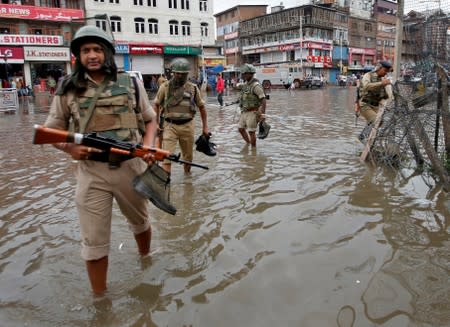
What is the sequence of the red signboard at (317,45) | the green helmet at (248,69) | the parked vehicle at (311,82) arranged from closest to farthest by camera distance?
the green helmet at (248,69) < the parked vehicle at (311,82) < the red signboard at (317,45)

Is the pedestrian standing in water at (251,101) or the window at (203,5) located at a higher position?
the window at (203,5)

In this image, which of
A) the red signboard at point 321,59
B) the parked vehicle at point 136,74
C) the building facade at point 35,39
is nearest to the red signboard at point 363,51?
the red signboard at point 321,59

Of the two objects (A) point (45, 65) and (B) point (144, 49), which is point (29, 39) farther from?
(B) point (144, 49)

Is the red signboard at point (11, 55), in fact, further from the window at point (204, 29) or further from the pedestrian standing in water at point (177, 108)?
the pedestrian standing in water at point (177, 108)

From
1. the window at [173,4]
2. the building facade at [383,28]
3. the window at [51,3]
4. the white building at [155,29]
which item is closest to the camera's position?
the window at [51,3]

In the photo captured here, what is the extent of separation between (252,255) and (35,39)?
1343 inches

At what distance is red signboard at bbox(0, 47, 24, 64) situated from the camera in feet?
101

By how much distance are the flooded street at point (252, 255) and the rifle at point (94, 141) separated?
1.13 metres

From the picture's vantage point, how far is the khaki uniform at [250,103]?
311 inches

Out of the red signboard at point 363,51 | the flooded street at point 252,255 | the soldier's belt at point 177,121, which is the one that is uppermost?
the red signboard at point 363,51

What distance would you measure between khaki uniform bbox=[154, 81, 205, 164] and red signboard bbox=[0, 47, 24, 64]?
101 ft

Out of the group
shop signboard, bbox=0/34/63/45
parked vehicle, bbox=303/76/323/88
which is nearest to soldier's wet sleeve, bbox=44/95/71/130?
shop signboard, bbox=0/34/63/45

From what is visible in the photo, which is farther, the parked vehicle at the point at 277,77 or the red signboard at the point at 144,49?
the parked vehicle at the point at 277,77

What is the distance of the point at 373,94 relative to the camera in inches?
299
